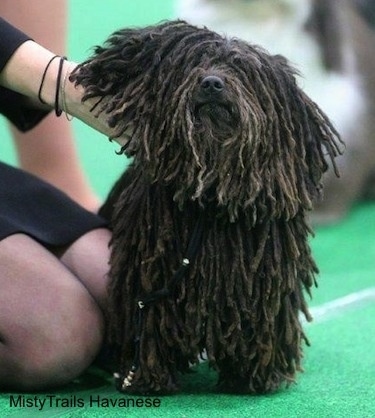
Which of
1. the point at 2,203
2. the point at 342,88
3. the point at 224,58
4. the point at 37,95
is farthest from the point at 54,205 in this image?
the point at 342,88

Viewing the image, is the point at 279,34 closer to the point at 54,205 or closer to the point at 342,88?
the point at 342,88

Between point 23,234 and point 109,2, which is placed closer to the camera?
point 23,234

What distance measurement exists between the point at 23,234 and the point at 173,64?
38 cm

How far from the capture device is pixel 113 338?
139 cm

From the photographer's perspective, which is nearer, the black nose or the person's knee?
the black nose

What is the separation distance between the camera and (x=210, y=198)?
127 centimetres

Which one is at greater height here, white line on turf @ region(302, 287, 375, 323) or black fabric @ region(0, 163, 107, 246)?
black fabric @ region(0, 163, 107, 246)

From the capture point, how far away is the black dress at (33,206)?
4.89 feet

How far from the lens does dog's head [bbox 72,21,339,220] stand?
1.23 meters

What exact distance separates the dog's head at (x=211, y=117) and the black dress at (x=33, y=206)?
25 cm

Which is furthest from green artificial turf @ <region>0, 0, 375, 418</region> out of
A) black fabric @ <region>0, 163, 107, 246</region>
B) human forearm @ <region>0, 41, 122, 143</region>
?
human forearm @ <region>0, 41, 122, 143</region>

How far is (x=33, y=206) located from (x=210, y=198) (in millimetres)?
379

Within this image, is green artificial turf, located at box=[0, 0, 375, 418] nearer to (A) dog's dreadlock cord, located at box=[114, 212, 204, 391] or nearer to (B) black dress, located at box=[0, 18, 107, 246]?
(A) dog's dreadlock cord, located at box=[114, 212, 204, 391]

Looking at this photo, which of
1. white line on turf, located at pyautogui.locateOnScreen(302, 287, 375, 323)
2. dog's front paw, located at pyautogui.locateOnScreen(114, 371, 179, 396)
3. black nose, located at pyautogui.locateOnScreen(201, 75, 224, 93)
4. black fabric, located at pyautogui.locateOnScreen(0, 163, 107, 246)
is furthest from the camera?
white line on turf, located at pyautogui.locateOnScreen(302, 287, 375, 323)
